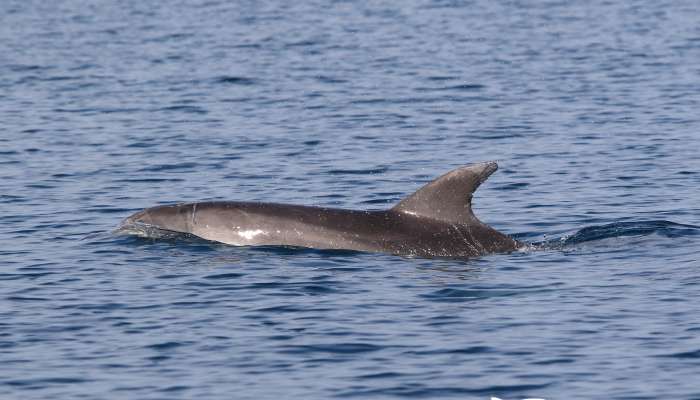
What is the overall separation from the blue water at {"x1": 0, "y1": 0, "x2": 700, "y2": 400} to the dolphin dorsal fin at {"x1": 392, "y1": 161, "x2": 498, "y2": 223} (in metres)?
0.78

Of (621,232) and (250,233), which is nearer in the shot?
(250,233)

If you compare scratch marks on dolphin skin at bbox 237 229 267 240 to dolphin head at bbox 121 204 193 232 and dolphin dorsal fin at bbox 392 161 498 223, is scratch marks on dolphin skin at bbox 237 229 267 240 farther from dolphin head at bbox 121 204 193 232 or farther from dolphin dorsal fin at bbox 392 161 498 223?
dolphin dorsal fin at bbox 392 161 498 223

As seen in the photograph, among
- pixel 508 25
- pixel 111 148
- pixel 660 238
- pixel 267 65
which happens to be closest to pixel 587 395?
pixel 660 238

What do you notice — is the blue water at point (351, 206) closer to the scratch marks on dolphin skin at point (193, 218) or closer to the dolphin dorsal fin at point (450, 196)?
the scratch marks on dolphin skin at point (193, 218)

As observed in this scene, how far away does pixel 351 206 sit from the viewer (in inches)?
1078

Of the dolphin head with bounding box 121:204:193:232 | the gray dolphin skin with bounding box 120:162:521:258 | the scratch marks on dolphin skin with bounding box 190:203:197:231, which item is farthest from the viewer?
the dolphin head with bounding box 121:204:193:232

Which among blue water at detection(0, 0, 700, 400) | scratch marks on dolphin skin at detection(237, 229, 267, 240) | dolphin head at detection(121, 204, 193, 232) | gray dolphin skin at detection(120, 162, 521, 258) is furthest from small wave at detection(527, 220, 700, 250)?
dolphin head at detection(121, 204, 193, 232)

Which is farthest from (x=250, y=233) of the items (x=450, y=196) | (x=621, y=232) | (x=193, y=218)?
(x=621, y=232)

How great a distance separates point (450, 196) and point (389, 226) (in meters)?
1.03

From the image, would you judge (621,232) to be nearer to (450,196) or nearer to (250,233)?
(450,196)

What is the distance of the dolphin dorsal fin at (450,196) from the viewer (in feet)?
71.4

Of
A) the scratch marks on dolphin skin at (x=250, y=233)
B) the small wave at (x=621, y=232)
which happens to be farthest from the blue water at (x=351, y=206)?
the scratch marks on dolphin skin at (x=250, y=233)

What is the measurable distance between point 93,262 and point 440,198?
5042mm

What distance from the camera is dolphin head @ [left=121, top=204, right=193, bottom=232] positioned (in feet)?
78.3
